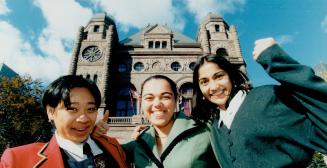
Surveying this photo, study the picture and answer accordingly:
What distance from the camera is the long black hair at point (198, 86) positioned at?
307cm

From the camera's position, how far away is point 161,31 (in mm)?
29906

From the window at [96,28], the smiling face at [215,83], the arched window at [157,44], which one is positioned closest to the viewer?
the smiling face at [215,83]

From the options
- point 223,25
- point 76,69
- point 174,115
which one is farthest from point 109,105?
point 174,115

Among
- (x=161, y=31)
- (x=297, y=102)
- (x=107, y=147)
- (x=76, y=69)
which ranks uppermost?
(x=161, y=31)

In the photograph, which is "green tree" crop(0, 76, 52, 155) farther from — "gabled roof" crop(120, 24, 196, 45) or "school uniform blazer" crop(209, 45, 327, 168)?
"school uniform blazer" crop(209, 45, 327, 168)

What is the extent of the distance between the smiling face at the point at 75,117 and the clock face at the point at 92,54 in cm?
2329

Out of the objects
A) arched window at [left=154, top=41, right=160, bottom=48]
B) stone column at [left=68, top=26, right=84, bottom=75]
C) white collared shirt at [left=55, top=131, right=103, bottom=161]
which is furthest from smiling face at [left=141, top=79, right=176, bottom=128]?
arched window at [left=154, top=41, right=160, bottom=48]

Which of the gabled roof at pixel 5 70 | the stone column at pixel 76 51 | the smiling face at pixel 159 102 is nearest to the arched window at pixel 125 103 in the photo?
the stone column at pixel 76 51

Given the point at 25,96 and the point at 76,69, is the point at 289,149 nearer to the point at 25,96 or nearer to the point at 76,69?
the point at 25,96

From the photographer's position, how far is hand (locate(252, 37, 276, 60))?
83.4 inches

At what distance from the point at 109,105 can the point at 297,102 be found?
2196cm

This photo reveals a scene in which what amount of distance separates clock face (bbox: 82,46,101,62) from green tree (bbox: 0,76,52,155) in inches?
236

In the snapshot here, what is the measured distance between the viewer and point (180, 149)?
285 cm

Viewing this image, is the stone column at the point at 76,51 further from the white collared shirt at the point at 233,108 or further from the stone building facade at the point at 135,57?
the white collared shirt at the point at 233,108
